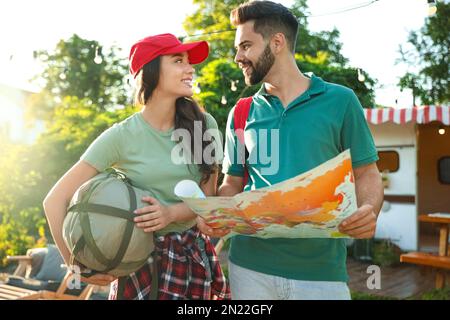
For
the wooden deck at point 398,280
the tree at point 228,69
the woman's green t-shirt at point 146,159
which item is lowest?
the wooden deck at point 398,280

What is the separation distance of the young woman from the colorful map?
0.27 metres

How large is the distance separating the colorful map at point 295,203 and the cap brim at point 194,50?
61 centimetres

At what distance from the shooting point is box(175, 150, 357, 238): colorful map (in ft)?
4.08

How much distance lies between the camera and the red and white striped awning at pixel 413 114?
7340 mm

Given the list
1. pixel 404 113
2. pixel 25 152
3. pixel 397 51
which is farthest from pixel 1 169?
pixel 397 51

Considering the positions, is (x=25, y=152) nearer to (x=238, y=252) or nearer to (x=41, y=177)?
(x=41, y=177)

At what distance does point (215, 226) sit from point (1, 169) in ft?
28.0

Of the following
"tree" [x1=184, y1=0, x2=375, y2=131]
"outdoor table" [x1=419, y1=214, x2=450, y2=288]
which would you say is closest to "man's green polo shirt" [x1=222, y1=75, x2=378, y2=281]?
"tree" [x1=184, y1=0, x2=375, y2=131]

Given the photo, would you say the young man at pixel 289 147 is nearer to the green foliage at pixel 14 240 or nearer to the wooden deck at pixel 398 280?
the wooden deck at pixel 398 280

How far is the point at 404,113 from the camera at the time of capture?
7.61m

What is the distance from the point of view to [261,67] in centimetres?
172

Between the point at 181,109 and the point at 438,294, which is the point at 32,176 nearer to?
the point at 438,294

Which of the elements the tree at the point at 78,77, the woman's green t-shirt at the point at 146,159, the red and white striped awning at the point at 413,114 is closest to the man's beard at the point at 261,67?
the woman's green t-shirt at the point at 146,159

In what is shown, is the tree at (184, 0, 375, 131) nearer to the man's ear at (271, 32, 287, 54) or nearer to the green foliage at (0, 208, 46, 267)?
the man's ear at (271, 32, 287, 54)
